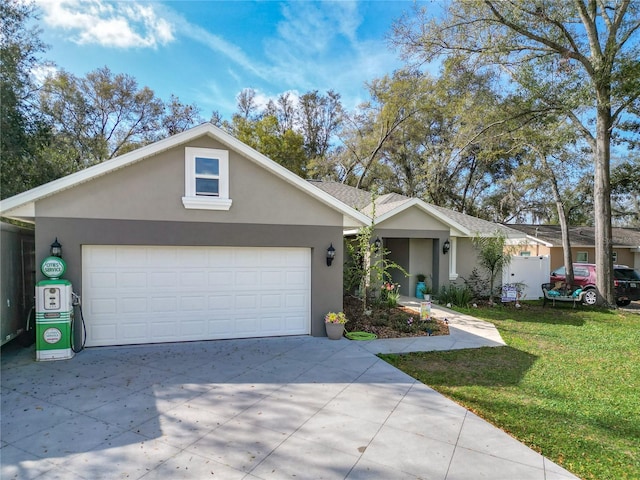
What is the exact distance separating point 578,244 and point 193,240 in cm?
2607

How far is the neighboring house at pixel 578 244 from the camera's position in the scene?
80.0 ft

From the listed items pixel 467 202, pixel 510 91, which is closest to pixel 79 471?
pixel 510 91

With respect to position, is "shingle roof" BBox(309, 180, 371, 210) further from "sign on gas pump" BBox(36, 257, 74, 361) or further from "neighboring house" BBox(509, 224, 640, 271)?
"neighboring house" BBox(509, 224, 640, 271)

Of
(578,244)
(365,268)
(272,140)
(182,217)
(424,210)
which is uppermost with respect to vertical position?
(272,140)

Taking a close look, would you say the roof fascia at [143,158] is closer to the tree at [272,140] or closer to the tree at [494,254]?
the tree at [494,254]

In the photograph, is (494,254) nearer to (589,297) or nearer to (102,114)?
(589,297)

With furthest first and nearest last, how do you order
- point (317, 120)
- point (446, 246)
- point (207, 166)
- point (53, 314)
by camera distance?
point (317, 120) → point (446, 246) → point (207, 166) → point (53, 314)

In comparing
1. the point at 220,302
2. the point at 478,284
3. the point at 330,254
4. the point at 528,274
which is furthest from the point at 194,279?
the point at 528,274

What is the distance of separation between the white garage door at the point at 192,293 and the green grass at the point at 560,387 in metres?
2.86

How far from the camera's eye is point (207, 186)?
7.80m

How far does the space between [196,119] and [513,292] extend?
24398mm

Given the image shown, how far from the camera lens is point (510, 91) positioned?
15.6 m

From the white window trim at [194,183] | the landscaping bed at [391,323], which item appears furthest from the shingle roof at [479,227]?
the white window trim at [194,183]

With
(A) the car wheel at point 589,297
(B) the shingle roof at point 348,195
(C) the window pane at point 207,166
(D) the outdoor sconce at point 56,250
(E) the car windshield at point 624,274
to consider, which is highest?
(B) the shingle roof at point 348,195
